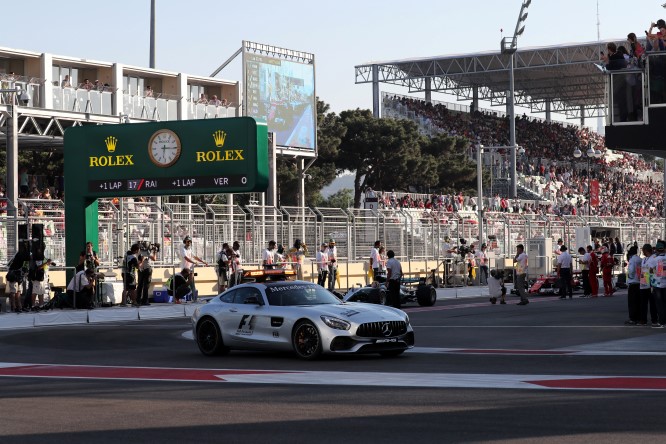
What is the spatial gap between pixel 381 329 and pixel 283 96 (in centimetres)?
3951

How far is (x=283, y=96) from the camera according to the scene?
5678 centimetres

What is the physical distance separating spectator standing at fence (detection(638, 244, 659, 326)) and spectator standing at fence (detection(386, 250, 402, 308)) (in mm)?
8380

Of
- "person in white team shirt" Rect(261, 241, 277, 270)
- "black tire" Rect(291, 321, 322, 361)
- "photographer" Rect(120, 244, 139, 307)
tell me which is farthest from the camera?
"person in white team shirt" Rect(261, 241, 277, 270)

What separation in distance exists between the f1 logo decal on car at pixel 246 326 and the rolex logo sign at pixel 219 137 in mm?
13825

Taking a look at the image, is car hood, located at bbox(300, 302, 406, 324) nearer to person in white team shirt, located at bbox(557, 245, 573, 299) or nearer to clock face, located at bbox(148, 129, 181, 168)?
clock face, located at bbox(148, 129, 181, 168)

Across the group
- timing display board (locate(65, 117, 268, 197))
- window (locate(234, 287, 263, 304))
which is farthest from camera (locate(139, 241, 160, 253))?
window (locate(234, 287, 263, 304))

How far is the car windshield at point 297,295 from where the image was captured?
753 inches

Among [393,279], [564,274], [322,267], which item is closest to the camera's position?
[393,279]

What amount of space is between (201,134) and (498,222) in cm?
2287

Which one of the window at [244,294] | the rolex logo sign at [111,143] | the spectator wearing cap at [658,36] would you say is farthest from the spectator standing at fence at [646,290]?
the rolex logo sign at [111,143]

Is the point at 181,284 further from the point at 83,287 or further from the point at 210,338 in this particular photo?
the point at 210,338

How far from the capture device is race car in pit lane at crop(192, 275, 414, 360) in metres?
18.0

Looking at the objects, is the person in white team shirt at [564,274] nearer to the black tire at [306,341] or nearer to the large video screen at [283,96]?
the large video screen at [283,96]

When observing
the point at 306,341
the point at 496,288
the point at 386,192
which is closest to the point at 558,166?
the point at 386,192
